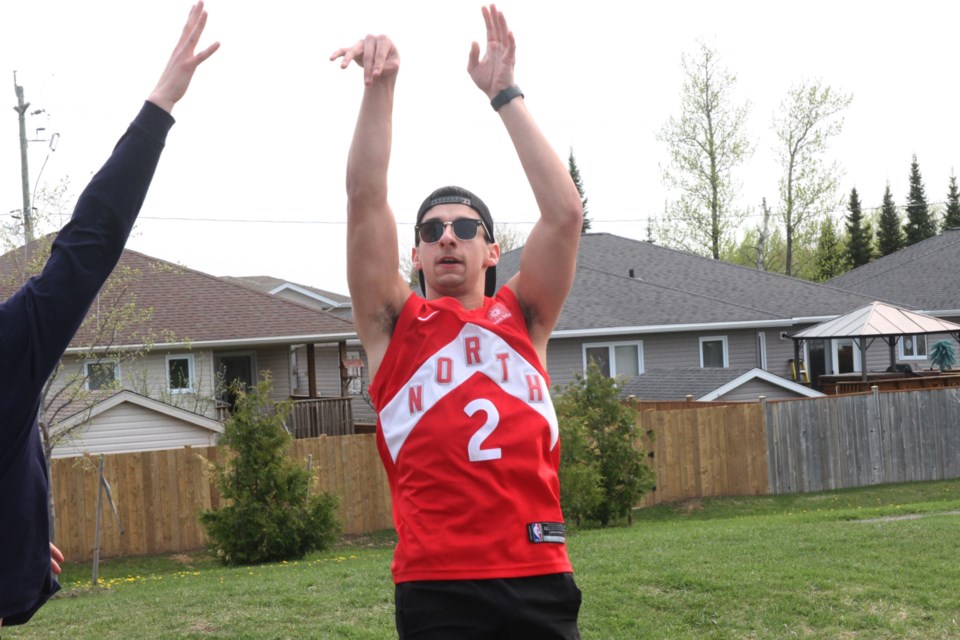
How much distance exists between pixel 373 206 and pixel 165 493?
50.8 ft

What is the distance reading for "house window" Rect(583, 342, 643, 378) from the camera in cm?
3006

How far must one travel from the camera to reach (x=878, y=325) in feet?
88.6

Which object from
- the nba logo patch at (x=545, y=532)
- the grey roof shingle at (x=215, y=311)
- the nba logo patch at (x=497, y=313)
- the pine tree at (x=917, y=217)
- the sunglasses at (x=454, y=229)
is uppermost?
the pine tree at (x=917, y=217)

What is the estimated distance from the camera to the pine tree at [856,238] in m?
60.9

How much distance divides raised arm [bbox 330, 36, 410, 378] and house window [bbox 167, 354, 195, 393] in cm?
2285

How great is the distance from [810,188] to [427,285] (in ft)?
159

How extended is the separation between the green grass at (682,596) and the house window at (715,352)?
19.7 m

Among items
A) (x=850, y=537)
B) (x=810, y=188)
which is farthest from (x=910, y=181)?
(x=850, y=537)

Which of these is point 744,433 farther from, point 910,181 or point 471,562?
point 910,181

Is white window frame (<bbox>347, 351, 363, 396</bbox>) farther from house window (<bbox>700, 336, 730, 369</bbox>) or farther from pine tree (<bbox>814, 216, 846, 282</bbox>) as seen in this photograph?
pine tree (<bbox>814, 216, 846, 282</bbox>)

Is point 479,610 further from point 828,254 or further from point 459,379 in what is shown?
point 828,254

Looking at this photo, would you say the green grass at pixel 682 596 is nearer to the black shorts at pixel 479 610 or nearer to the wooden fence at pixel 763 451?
the black shorts at pixel 479 610

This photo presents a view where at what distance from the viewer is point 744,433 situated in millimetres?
21062

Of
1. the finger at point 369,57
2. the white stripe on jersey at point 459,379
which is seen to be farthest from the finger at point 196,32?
the white stripe on jersey at point 459,379
